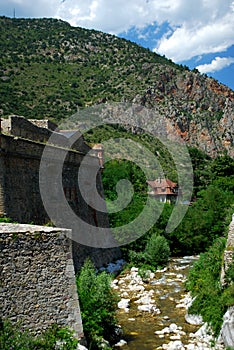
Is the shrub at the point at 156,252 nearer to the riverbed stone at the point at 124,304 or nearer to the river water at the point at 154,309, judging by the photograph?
the river water at the point at 154,309

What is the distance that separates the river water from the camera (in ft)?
42.4

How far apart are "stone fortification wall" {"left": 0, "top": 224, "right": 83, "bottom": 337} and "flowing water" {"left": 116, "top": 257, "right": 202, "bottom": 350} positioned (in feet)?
13.5

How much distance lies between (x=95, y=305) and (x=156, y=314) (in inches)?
188

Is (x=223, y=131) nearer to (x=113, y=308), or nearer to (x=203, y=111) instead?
(x=203, y=111)

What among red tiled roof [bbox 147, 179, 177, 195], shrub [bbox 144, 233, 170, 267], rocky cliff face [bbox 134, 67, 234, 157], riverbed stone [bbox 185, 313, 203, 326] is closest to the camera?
riverbed stone [bbox 185, 313, 203, 326]

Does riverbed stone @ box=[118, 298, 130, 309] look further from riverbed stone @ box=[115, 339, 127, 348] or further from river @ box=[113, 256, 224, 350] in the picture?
riverbed stone @ box=[115, 339, 127, 348]

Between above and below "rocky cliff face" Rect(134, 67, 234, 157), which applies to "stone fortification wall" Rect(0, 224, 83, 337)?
below

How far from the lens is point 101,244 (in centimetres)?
2173

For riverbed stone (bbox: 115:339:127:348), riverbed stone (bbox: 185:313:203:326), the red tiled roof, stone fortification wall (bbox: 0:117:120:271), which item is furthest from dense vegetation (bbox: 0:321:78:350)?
the red tiled roof

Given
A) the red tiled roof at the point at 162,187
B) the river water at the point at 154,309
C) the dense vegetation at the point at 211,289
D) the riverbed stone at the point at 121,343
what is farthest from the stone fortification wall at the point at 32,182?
the red tiled roof at the point at 162,187

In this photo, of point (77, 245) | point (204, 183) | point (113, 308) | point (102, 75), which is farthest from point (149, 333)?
point (102, 75)

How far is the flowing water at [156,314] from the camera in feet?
42.5

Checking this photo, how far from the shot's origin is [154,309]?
1612 centimetres

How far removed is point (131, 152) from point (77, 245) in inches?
1782
